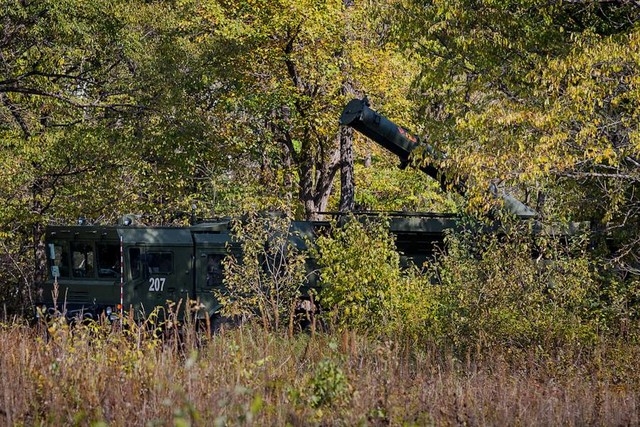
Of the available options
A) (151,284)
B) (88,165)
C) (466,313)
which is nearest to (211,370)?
(466,313)

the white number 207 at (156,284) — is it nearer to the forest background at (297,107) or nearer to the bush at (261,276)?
the bush at (261,276)

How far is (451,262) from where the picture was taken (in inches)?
595

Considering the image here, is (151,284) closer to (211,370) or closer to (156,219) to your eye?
(156,219)

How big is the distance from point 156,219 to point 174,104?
239 inches

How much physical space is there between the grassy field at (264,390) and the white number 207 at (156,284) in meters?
9.61

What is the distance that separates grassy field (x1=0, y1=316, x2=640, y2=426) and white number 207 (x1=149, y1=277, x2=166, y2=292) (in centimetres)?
961

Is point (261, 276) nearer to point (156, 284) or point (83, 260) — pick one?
point (156, 284)

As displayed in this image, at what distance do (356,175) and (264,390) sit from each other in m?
22.8

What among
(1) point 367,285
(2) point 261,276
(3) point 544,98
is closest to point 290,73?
(2) point 261,276

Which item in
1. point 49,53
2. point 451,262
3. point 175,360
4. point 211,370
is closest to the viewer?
point 211,370

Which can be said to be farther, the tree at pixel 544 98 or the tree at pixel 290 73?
the tree at pixel 290 73

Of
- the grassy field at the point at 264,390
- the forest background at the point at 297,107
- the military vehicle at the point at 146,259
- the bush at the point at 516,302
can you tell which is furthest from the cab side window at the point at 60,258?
the grassy field at the point at 264,390

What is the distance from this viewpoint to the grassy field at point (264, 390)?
678cm

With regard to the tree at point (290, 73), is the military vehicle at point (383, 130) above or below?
below
